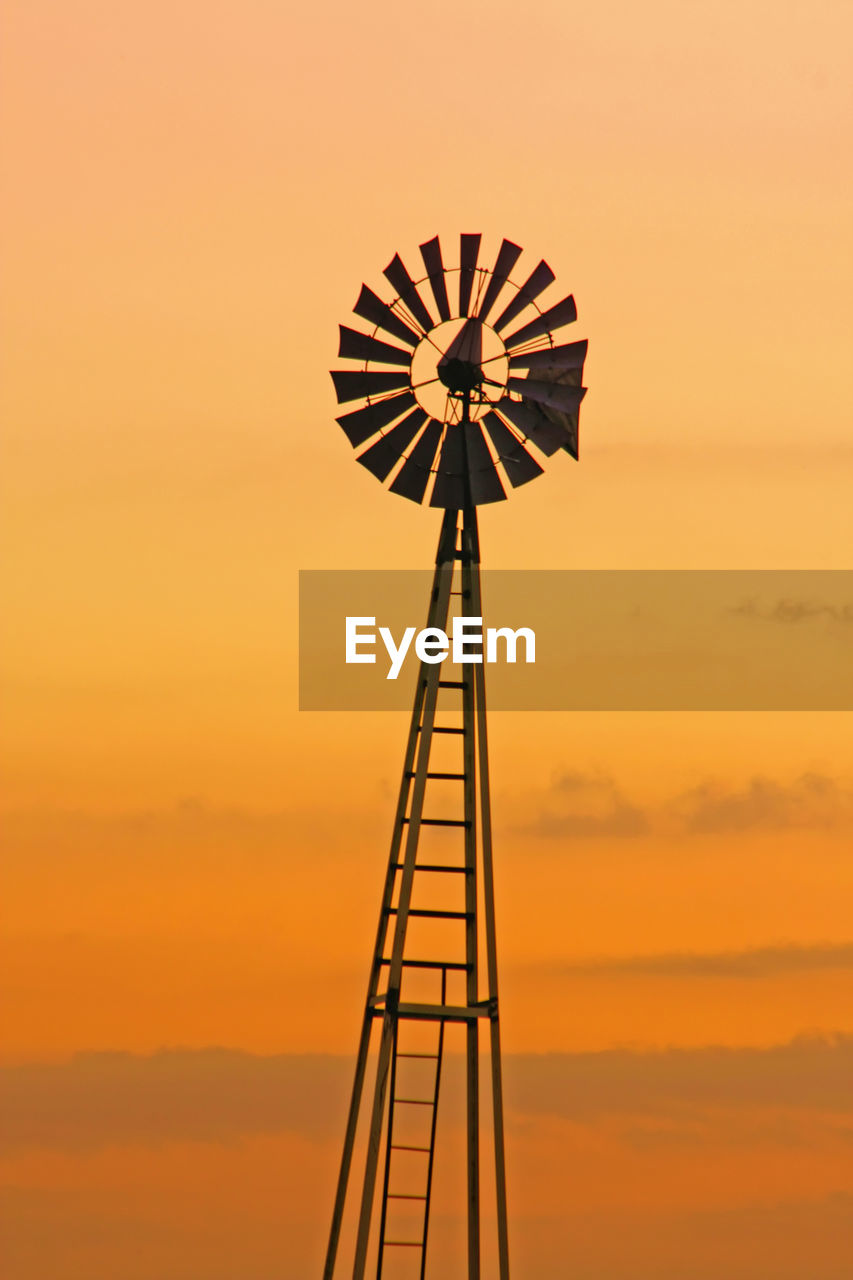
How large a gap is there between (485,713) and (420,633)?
3.04 feet

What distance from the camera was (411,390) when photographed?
53.5ft

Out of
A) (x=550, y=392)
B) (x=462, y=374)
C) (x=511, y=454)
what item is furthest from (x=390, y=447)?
(x=550, y=392)

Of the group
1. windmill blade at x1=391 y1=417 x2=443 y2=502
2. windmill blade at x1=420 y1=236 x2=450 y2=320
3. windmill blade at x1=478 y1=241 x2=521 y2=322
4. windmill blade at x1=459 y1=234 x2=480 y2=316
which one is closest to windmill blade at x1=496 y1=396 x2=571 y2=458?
windmill blade at x1=391 y1=417 x2=443 y2=502

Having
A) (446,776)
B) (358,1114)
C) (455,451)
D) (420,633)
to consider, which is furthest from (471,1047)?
(455,451)

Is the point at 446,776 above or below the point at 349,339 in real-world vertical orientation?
below

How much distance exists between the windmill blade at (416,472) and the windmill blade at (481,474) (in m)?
0.32

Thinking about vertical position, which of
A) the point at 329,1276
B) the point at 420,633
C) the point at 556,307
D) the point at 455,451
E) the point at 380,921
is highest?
the point at 556,307

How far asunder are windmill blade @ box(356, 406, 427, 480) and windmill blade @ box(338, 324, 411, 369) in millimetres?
516

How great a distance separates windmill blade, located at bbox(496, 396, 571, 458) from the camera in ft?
52.7

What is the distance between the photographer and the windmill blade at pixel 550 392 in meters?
16.0

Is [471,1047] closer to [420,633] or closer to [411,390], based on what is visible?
[420,633]

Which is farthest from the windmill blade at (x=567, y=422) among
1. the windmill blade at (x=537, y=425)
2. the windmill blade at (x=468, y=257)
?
the windmill blade at (x=468, y=257)

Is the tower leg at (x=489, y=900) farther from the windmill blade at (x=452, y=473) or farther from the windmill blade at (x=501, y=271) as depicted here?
the windmill blade at (x=501, y=271)

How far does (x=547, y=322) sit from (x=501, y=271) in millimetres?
615
